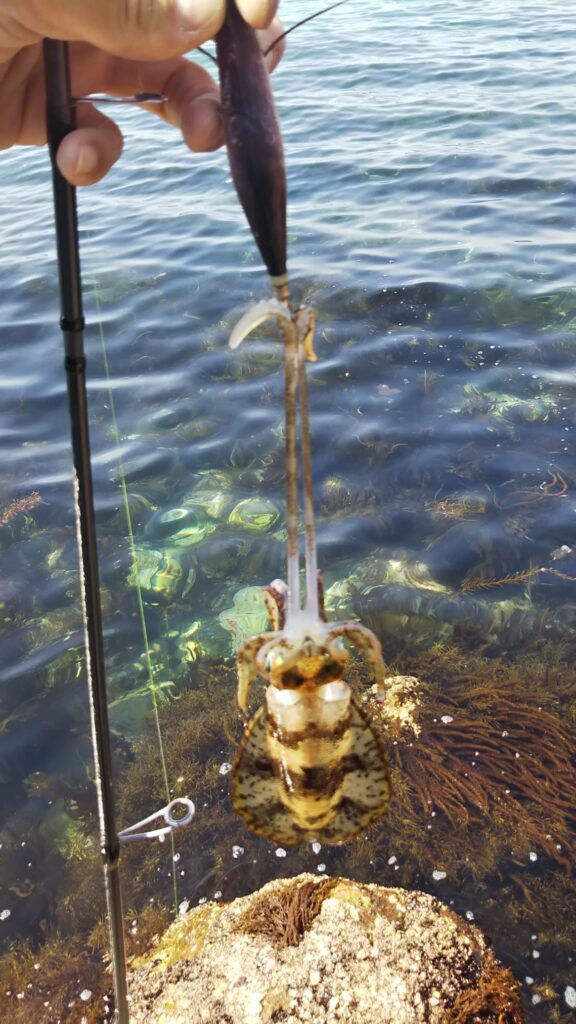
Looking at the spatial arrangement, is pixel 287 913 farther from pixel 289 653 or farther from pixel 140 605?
pixel 289 653

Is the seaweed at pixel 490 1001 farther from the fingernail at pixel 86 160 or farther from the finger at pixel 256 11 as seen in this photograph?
the finger at pixel 256 11

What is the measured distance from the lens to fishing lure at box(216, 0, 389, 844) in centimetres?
142

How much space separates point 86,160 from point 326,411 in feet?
17.0

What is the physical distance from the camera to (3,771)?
4.89 m

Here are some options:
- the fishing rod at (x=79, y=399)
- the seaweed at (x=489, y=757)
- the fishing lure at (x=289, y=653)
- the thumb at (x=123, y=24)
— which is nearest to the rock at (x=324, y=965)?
the seaweed at (x=489, y=757)

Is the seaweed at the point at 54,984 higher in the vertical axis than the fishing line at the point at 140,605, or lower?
lower

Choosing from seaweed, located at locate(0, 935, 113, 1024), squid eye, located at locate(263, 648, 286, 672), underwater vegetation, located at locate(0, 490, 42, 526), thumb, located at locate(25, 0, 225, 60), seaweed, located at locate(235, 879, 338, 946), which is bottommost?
seaweed, located at locate(0, 935, 113, 1024)

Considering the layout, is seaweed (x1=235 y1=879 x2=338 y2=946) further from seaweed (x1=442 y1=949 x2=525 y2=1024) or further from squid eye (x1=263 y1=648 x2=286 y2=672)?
squid eye (x1=263 y1=648 x2=286 y2=672)

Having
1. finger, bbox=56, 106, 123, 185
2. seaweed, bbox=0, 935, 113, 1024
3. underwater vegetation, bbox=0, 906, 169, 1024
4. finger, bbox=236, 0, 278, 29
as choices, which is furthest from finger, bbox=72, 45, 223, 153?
seaweed, bbox=0, 935, 113, 1024

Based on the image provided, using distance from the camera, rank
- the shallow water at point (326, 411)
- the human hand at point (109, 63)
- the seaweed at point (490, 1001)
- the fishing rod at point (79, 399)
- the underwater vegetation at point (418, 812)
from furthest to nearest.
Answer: the shallow water at point (326, 411) → the underwater vegetation at point (418, 812) → the seaweed at point (490, 1001) → the fishing rod at point (79, 399) → the human hand at point (109, 63)

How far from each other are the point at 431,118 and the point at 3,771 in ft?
42.7

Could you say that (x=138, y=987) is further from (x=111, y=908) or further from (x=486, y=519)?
(x=486, y=519)

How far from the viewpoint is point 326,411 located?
7371 mm

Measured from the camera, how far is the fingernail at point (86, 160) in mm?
2213
